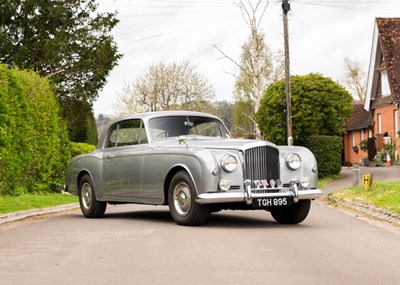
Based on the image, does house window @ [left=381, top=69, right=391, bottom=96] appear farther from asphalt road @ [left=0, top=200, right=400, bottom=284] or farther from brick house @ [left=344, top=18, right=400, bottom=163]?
asphalt road @ [left=0, top=200, right=400, bottom=284]

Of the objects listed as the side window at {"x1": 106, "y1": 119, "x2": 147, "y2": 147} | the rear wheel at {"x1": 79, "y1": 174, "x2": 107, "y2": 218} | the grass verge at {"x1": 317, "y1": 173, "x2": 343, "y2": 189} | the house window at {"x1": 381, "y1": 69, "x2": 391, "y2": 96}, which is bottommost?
the grass verge at {"x1": 317, "y1": 173, "x2": 343, "y2": 189}

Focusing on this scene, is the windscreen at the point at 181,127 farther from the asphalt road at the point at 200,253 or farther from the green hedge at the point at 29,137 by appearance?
the green hedge at the point at 29,137

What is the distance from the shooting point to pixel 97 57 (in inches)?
1415

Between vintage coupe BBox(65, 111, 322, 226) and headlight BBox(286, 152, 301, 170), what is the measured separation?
16mm

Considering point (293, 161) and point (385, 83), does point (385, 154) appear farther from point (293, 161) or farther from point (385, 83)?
point (293, 161)

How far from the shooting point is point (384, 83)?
44.6 metres

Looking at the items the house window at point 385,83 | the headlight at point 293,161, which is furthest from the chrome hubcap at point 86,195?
the house window at point 385,83

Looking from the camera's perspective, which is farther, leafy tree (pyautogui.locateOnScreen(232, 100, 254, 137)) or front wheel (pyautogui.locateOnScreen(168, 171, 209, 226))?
leafy tree (pyautogui.locateOnScreen(232, 100, 254, 137))

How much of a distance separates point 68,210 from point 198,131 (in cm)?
605

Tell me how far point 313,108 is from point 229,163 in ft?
82.7

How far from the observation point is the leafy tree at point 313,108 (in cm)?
3612

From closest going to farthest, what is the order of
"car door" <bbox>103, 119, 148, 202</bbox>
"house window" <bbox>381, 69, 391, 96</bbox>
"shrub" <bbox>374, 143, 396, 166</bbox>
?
"car door" <bbox>103, 119, 148, 202</bbox> → "shrub" <bbox>374, 143, 396, 166</bbox> → "house window" <bbox>381, 69, 391, 96</bbox>

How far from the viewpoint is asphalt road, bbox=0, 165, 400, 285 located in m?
7.09

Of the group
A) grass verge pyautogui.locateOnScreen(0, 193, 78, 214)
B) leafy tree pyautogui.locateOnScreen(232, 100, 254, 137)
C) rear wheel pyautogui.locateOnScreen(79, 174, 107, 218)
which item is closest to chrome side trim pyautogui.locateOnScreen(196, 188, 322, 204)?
rear wheel pyautogui.locateOnScreen(79, 174, 107, 218)
